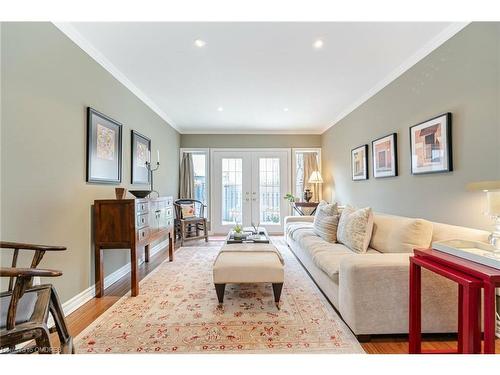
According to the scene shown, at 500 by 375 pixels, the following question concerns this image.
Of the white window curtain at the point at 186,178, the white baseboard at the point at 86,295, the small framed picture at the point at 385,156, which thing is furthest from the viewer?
the white window curtain at the point at 186,178

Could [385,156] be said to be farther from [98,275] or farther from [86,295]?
[86,295]

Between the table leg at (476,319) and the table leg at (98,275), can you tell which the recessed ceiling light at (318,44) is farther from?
the table leg at (98,275)

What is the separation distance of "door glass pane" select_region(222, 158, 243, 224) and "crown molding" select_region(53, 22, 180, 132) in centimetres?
251

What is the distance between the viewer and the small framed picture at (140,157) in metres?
3.52

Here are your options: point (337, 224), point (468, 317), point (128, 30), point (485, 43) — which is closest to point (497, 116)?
point (485, 43)

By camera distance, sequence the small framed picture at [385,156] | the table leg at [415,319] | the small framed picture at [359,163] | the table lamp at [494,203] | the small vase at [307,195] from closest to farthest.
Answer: the table lamp at [494,203]
the table leg at [415,319]
the small framed picture at [385,156]
the small framed picture at [359,163]
the small vase at [307,195]

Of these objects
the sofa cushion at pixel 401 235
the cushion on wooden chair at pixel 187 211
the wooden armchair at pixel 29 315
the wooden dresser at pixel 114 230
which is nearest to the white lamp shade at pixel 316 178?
the cushion on wooden chair at pixel 187 211

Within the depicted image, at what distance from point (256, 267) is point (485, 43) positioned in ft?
8.50

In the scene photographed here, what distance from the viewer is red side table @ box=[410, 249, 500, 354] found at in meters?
1.05

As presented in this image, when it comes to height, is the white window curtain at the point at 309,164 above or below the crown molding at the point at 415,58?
below

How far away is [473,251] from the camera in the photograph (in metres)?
1.37

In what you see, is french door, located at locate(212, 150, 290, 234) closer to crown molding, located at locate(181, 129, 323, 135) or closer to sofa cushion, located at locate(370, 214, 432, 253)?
crown molding, located at locate(181, 129, 323, 135)

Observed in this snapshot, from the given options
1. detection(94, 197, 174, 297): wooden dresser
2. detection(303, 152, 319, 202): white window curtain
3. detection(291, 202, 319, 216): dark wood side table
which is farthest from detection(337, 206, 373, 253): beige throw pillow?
detection(303, 152, 319, 202): white window curtain

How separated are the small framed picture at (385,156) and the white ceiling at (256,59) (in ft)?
2.55
